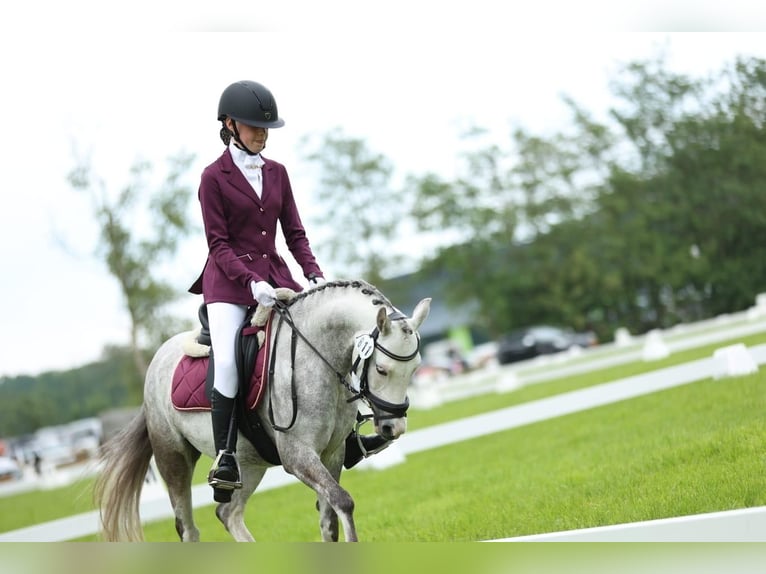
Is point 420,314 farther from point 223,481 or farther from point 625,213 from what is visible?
point 625,213

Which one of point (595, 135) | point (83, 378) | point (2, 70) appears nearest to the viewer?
point (2, 70)

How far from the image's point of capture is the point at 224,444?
445cm

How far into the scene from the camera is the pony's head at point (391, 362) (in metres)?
3.92

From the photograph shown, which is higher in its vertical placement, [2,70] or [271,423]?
[2,70]

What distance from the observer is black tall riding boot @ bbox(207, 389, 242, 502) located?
436 cm

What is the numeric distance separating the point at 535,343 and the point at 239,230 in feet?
74.8

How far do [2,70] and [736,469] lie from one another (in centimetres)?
1194

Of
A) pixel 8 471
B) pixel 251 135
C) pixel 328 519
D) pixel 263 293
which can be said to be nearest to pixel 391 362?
pixel 263 293

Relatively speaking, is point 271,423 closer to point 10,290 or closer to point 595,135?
point 10,290

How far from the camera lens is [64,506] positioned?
39.0 ft

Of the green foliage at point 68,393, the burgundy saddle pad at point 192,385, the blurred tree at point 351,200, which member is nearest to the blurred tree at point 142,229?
the green foliage at point 68,393

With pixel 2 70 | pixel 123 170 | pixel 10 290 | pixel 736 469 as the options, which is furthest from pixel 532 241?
pixel 736 469

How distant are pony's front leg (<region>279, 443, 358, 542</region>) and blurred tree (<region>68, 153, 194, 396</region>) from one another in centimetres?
1589

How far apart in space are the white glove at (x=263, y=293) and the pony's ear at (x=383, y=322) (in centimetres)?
61
